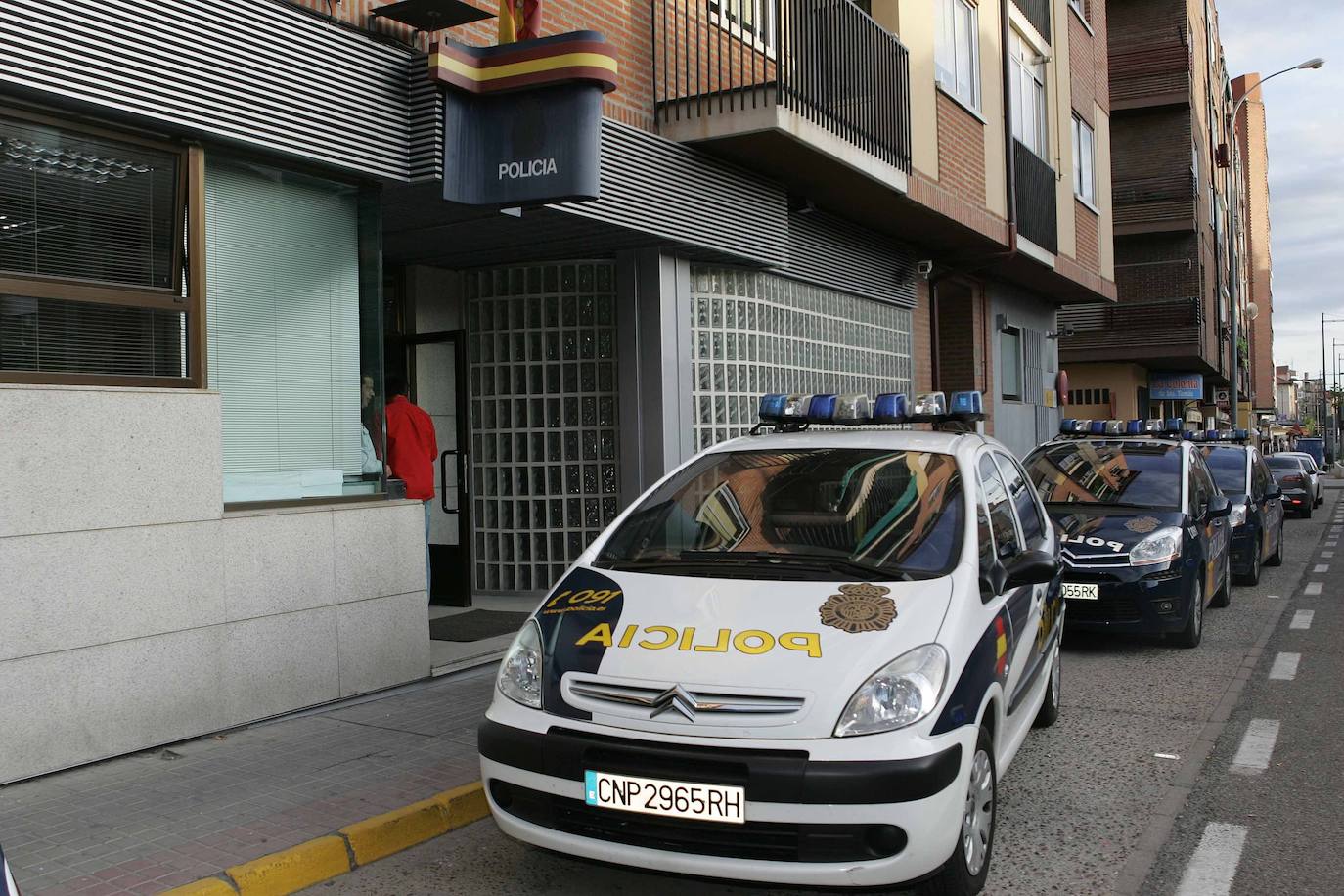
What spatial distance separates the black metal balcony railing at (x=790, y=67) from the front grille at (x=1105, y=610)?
4599 mm

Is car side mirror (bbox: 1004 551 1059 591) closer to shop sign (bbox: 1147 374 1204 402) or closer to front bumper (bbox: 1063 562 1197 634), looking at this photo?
front bumper (bbox: 1063 562 1197 634)

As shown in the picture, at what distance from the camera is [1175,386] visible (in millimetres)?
36781

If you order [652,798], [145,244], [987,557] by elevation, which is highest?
[145,244]

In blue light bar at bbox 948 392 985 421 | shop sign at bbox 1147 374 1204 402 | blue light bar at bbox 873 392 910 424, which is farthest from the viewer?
shop sign at bbox 1147 374 1204 402

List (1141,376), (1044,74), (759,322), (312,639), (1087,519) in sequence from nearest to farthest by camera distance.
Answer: (312,639) < (1087,519) < (759,322) < (1044,74) < (1141,376)

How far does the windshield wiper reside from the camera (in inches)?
164

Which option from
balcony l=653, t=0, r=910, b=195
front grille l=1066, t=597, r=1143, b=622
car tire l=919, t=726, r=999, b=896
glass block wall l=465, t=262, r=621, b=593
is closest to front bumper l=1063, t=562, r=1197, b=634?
front grille l=1066, t=597, r=1143, b=622

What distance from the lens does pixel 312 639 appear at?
253 inches

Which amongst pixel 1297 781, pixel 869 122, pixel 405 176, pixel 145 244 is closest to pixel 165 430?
pixel 145 244

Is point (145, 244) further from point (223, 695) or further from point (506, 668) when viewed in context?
A: point (506, 668)

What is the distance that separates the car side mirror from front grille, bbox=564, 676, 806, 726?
1304 mm

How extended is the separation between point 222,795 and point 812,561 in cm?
274

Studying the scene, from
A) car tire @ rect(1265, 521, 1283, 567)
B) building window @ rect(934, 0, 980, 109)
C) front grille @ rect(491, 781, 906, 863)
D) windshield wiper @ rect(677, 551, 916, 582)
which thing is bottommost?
car tire @ rect(1265, 521, 1283, 567)

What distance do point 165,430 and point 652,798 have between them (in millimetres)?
3491
